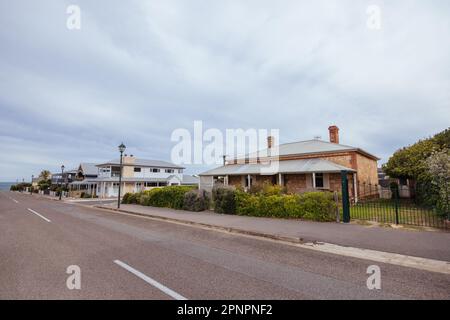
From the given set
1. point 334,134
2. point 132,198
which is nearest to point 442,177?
point 334,134

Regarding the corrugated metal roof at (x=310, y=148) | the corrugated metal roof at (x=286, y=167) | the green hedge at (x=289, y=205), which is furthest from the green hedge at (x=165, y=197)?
the corrugated metal roof at (x=310, y=148)

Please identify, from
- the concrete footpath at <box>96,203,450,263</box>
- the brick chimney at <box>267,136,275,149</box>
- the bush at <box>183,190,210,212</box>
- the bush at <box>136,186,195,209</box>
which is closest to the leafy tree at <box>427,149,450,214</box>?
the concrete footpath at <box>96,203,450,263</box>

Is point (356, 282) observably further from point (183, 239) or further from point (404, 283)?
point (183, 239)

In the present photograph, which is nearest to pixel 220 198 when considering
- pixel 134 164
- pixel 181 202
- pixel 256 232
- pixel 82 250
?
pixel 181 202

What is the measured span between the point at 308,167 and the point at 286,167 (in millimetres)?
2340

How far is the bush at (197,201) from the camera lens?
1603 centimetres

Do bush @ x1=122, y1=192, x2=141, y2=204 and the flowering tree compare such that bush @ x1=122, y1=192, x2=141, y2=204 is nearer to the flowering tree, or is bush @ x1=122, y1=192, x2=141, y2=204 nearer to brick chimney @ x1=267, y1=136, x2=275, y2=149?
brick chimney @ x1=267, y1=136, x2=275, y2=149

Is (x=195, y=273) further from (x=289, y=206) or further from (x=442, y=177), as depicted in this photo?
(x=442, y=177)

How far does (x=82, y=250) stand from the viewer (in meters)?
6.32

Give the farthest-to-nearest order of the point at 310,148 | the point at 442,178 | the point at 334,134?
the point at 334,134 → the point at 310,148 → the point at 442,178

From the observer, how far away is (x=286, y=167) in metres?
21.4

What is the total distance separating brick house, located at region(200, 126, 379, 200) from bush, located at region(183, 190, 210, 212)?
280 centimetres
